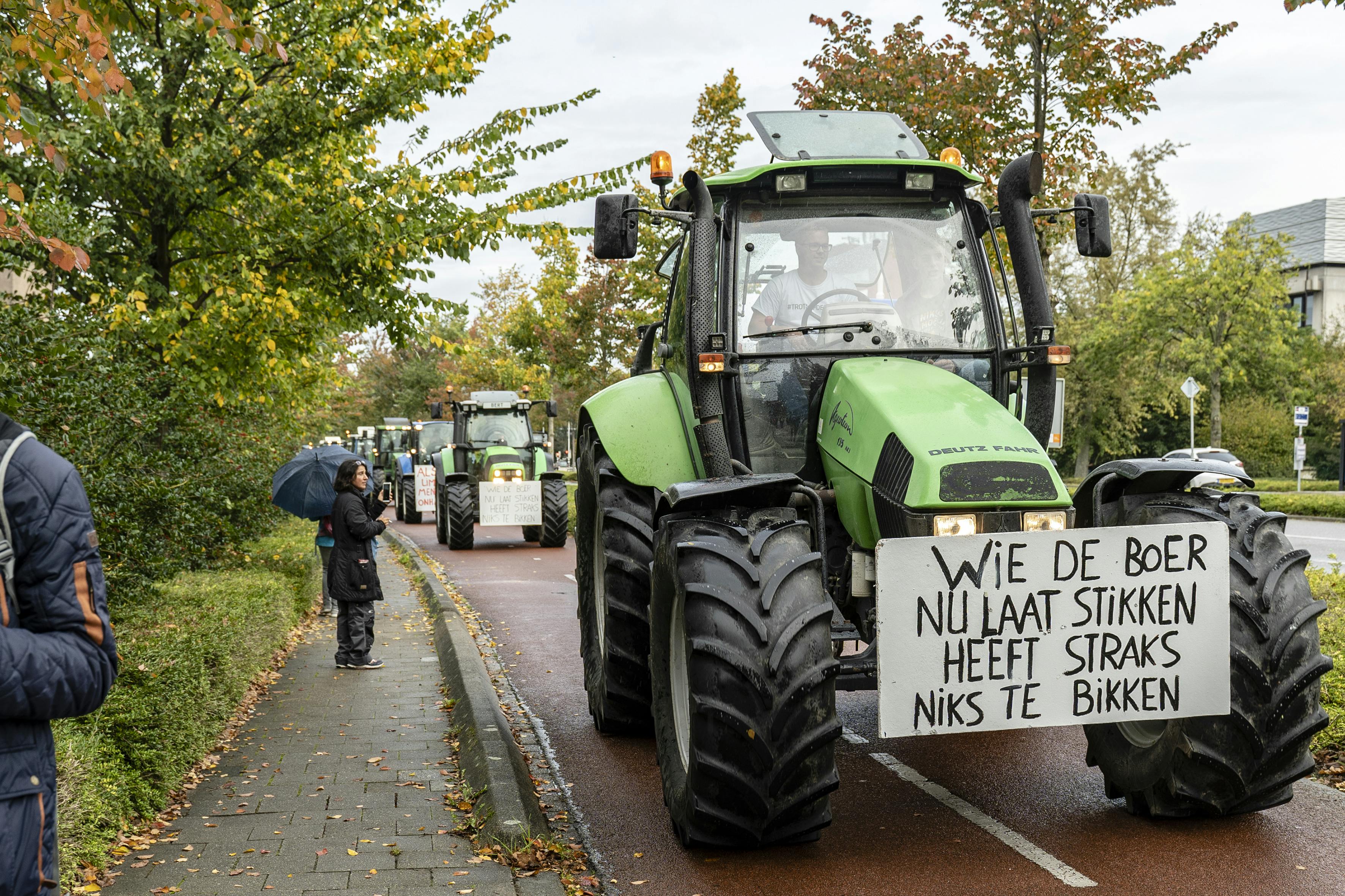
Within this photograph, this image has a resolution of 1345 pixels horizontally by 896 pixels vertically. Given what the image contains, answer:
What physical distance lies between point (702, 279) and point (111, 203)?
843 cm

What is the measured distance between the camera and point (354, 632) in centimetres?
916

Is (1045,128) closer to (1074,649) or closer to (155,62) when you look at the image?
(155,62)

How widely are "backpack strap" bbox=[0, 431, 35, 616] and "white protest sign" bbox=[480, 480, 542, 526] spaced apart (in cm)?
1858

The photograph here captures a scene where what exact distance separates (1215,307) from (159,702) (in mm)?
41782

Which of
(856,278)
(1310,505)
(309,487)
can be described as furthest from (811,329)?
(1310,505)

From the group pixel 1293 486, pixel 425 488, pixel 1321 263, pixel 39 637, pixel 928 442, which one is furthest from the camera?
pixel 1321 263

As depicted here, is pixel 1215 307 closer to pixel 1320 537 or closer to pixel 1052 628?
pixel 1320 537

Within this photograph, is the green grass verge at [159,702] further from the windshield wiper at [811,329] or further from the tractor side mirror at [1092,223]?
the tractor side mirror at [1092,223]

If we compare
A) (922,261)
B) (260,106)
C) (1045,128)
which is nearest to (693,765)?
(922,261)

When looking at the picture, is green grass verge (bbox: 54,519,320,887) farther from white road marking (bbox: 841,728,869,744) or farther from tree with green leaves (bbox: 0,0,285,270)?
white road marking (bbox: 841,728,869,744)

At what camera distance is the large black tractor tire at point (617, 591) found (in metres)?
6.21

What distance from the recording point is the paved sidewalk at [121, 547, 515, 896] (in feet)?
14.9

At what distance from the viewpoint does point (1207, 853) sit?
4.66 m

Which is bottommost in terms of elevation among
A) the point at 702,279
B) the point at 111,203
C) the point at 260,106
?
the point at 702,279
